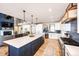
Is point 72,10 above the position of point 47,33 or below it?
above

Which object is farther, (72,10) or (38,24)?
(38,24)

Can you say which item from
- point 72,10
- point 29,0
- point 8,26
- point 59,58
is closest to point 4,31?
point 8,26

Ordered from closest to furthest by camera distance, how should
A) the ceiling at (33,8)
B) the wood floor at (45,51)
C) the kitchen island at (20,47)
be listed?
the kitchen island at (20,47) < the ceiling at (33,8) < the wood floor at (45,51)

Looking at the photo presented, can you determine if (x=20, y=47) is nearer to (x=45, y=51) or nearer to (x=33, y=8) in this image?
(x=33, y=8)

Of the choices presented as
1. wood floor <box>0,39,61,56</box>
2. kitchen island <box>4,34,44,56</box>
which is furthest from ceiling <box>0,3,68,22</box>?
wood floor <box>0,39,61,56</box>

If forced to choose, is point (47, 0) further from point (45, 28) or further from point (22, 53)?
point (45, 28)

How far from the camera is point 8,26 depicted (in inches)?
307

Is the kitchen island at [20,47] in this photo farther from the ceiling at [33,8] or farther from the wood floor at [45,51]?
the ceiling at [33,8]

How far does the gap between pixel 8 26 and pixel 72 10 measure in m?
6.21

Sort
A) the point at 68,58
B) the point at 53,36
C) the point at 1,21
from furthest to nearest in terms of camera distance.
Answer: the point at 53,36 < the point at 1,21 < the point at 68,58

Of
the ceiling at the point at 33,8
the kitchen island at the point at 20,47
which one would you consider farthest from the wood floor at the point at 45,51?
the ceiling at the point at 33,8

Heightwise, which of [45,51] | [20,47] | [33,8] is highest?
[33,8]

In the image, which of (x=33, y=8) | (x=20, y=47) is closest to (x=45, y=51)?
(x=33, y=8)

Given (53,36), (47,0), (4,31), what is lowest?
(53,36)
